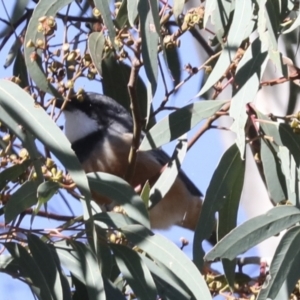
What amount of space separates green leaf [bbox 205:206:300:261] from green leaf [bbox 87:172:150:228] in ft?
0.58

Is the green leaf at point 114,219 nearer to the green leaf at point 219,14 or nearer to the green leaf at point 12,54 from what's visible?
the green leaf at point 219,14

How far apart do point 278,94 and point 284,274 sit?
1.17 metres

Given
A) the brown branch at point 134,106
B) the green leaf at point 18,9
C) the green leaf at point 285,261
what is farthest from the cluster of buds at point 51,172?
the green leaf at point 18,9

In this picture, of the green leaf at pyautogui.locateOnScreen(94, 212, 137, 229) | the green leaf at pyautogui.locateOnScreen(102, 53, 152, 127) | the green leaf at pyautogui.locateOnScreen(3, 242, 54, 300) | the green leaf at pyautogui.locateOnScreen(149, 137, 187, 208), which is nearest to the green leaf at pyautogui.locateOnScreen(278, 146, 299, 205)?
the green leaf at pyautogui.locateOnScreen(149, 137, 187, 208)

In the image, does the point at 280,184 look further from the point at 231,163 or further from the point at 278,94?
the point at 278,94

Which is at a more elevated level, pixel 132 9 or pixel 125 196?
pixel 132 9

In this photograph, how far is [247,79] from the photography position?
157 centimetres

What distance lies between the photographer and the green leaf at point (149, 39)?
1541mm

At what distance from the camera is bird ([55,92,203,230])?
2.73m

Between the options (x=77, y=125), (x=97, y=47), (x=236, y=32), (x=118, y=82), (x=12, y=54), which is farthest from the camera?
(x=77, y=125)

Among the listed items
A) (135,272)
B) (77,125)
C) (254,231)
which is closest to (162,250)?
(135,272)

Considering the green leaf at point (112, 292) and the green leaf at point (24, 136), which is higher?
the green leaf at point (24, 136)

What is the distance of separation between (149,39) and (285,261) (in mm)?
520

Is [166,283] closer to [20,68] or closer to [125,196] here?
[125,196]
